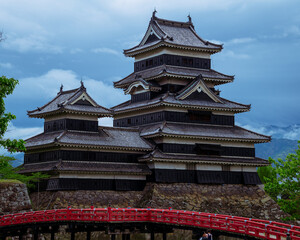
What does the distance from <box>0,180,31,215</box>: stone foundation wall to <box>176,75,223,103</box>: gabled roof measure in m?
21.4

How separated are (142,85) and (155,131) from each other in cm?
772

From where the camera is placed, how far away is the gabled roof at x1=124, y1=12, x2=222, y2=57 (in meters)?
64.4

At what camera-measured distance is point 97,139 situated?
184ft

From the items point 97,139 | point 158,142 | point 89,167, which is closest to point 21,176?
point 89,167

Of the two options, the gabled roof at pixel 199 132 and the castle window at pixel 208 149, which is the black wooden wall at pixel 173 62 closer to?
the gabled roof at pixel 199 132

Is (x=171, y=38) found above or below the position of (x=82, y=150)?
above

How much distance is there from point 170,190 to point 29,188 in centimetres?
1445

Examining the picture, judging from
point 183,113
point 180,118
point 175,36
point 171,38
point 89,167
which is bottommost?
point 89,167

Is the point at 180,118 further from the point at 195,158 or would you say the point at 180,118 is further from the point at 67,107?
the point at 67,107

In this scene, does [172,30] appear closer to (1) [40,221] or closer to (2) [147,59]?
(2) [147,59]

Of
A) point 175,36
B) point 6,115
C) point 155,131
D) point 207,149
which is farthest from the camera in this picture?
point 175,36

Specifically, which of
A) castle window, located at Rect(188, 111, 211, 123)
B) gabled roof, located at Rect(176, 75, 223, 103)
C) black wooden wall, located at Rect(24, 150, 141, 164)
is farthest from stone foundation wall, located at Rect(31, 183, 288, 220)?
gabled roof, located at Rect(176, 75, 223, 103)

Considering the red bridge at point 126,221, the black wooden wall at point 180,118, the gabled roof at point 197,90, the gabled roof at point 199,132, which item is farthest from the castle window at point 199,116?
the red bridge at point 126,221

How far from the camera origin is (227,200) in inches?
2341
